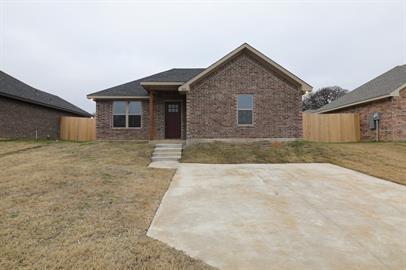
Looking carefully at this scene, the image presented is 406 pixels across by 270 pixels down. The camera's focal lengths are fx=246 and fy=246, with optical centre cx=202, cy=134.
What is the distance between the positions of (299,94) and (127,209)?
36.1 feet

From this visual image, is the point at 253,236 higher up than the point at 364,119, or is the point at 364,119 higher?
the point at 364,119

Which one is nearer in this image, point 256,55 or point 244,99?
point 256,55

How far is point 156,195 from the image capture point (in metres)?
5.42

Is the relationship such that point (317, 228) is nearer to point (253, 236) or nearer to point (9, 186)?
point (253, 236)

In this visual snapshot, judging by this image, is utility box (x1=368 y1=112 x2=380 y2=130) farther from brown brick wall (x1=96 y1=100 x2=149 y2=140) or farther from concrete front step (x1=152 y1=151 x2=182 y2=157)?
brown brick wall (x1=96 y1=100 x2=149 y2=140)

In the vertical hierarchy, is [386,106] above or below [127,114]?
above

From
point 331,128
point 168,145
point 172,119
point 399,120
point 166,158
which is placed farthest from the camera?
point 331,128

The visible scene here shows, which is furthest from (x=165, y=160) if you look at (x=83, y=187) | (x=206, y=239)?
(x=206, y=239)

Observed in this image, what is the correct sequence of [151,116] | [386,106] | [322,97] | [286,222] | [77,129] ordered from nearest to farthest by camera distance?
[286,222] → [151,116] → [386,106] → [77,129] → [322,97]

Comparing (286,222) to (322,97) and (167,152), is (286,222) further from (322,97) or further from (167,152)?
(322,97)

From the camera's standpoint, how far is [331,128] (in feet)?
57.1

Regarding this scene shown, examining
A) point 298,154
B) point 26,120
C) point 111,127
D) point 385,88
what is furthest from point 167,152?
point 385,88

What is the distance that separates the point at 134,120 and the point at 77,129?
22.4ft

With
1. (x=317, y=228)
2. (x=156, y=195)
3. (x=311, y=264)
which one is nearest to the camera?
(x=311, y=264)
